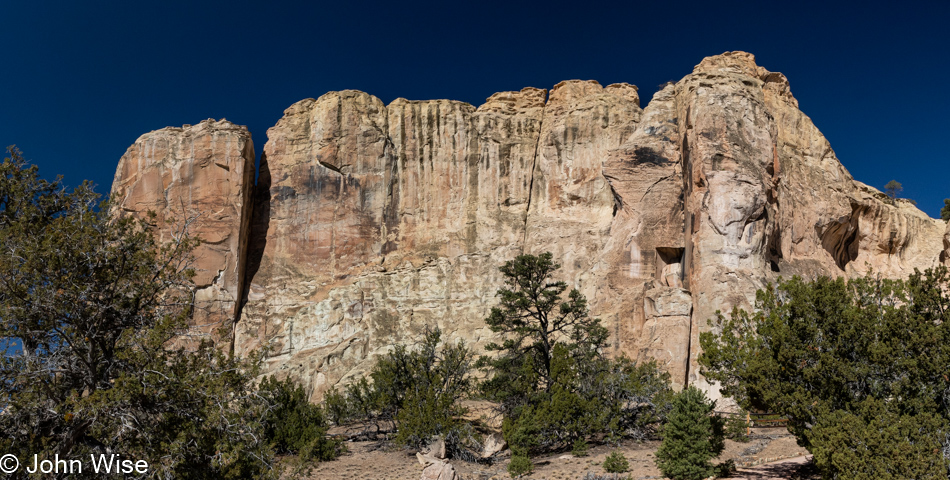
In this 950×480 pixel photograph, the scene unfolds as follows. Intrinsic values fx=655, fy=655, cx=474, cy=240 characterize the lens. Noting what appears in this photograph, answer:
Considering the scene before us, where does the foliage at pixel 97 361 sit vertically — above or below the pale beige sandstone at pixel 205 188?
below

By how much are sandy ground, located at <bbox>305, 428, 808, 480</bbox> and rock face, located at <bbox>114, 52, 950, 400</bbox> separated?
10.3m

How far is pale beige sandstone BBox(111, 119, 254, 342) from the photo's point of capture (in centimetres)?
3706

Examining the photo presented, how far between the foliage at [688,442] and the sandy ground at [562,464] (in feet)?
2.42

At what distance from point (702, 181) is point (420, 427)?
19.8 meters

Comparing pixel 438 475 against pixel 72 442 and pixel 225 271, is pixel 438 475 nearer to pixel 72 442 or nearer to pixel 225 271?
pixel 72 442

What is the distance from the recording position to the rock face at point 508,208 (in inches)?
1302

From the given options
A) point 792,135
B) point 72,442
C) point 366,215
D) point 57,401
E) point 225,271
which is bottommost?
point 72,442

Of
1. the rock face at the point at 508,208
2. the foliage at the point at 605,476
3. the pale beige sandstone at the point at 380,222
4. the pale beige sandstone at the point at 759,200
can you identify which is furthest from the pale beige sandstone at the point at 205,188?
the foliage at the point at 605,476

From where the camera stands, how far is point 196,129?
39.0 metres

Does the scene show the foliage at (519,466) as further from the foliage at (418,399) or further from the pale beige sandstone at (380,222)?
the pale beige sandstone at (380,222)

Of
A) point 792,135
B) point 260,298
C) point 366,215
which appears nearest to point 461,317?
point 366,215

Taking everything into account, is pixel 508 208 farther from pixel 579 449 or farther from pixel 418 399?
pixel 579 449

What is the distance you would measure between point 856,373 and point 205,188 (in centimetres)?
3448

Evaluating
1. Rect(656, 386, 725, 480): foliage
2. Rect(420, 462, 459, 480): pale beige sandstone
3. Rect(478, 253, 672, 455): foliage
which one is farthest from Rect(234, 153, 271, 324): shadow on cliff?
Rect(656, 386, 725, 480): foliage
